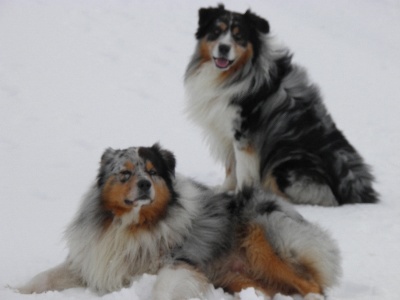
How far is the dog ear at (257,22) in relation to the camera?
6.64 metres

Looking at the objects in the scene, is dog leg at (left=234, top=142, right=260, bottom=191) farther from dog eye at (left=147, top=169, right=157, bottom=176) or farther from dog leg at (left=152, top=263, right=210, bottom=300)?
dog leg at (left=152, top=263, right=210, bottom=300)

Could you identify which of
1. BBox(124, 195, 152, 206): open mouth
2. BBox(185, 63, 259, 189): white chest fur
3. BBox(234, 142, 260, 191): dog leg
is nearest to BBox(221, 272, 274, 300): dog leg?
BBox(124, 195, 152, 206): open mouth

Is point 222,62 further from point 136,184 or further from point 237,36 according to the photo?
point 136,184

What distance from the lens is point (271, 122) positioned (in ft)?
22.4

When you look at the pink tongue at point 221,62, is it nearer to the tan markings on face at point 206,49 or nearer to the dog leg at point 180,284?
the tan markings on face at point 206,49

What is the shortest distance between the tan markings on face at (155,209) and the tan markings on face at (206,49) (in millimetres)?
2515

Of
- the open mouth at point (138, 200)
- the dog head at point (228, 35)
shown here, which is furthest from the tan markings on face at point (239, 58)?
the open mouth at point (138, 200)

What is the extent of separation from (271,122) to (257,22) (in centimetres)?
109

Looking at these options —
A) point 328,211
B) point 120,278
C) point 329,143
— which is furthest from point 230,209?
point 329,143

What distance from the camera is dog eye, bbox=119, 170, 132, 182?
453cm

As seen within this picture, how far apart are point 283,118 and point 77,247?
10.0 feet

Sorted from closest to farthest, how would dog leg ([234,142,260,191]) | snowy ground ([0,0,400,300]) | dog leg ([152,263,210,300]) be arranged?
dog leg ([152,263,210,300])
snowy ground ([0,0,400,300])
dog leg ([234,142,260,191])

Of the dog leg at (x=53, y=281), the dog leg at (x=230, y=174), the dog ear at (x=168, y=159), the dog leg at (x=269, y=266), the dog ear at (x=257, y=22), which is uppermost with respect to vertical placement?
the dog ear at (x=257, y=22)

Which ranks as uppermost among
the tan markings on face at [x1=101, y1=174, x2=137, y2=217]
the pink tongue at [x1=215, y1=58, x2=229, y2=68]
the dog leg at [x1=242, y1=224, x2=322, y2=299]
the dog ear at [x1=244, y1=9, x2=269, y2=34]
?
the dog ear at [x1=244, y1=9, x2=269, y2=34]
